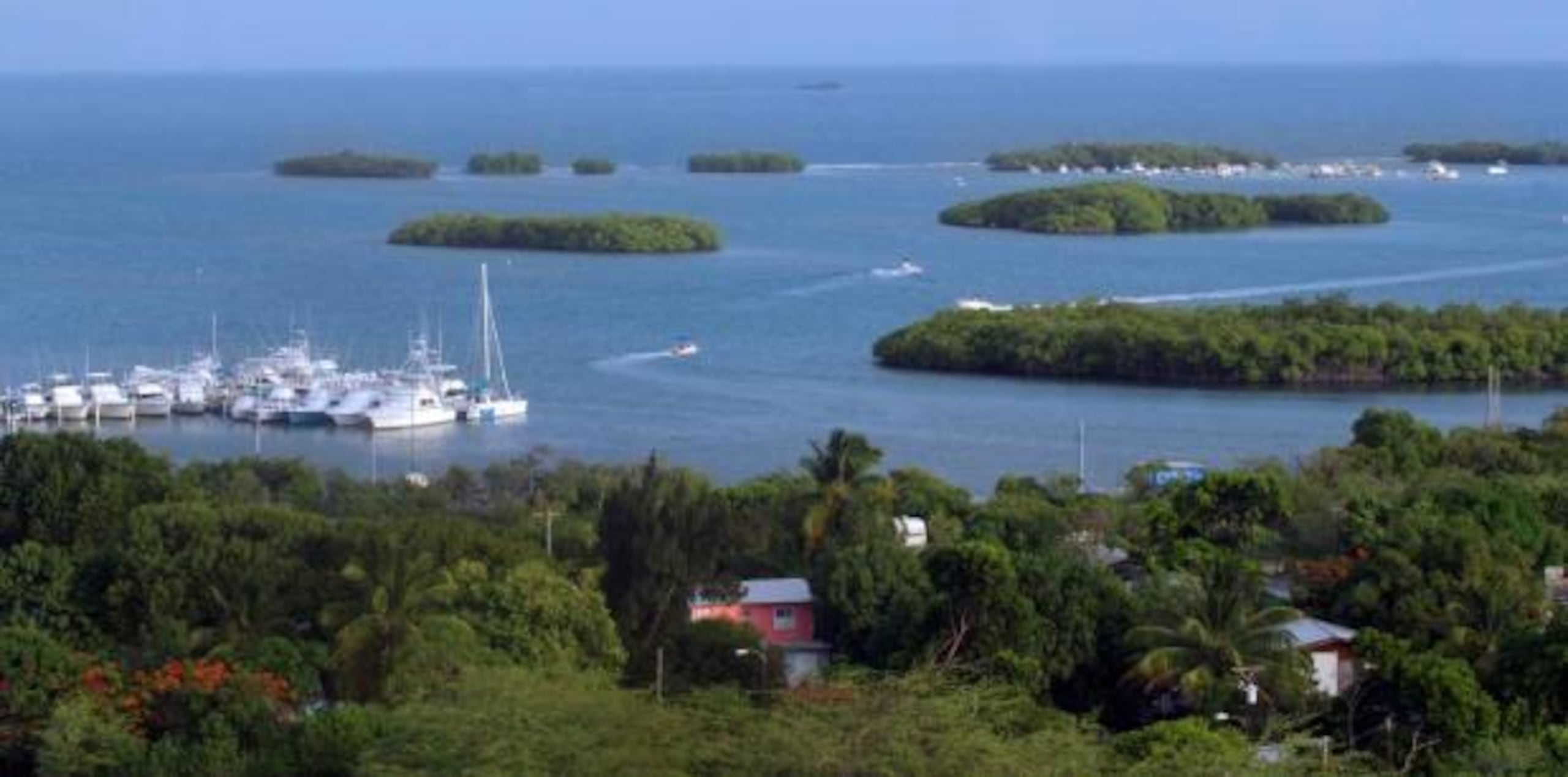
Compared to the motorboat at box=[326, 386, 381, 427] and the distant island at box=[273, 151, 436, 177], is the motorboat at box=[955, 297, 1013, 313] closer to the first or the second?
the motorboat at box=[326, 386, 381, 427]

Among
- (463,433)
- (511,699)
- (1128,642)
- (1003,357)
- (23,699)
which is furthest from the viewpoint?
(1003,357)

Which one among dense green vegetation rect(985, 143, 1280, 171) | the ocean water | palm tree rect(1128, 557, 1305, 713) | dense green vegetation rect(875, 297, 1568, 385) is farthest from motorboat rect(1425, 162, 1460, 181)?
palm tree rect(1128, 557, 1305, 713)

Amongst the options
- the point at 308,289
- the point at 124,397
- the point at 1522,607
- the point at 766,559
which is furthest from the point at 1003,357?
the point at 1522,607

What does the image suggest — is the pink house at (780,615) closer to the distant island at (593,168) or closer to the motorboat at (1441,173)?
the distant island at (593,168)

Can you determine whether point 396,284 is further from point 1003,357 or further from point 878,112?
point 878,112

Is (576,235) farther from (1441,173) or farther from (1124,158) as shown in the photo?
(1441,173)
